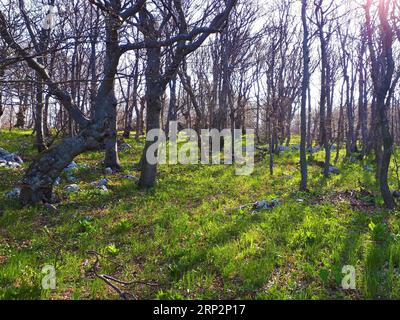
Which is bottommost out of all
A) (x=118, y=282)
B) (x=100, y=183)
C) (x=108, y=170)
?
(x=118, y=282)

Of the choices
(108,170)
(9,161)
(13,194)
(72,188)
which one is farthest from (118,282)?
(9,161)

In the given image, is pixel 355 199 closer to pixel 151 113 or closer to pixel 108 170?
pixel 151 113

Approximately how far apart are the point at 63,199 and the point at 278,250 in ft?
18.0

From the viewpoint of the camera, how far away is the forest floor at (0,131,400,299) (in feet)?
13.5

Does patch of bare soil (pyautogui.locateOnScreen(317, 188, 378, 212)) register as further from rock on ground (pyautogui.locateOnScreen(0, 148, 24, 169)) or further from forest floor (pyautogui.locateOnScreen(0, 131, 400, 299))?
rock on ground (pyautogui.locateOnScreen(0, 148, 24, 169))

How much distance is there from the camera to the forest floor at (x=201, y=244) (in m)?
4.12

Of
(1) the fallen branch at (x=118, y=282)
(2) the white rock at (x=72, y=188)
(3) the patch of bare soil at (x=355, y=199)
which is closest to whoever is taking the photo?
(1) the fallen branch at (x=118, y=282)

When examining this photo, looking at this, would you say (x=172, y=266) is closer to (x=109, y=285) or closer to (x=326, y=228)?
(x=109, y=285)

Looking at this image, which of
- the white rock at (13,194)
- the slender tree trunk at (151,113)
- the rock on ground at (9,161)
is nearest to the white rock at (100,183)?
the slender tree trunk at (151,113)

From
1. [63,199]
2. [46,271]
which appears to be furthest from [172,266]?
[63,199]

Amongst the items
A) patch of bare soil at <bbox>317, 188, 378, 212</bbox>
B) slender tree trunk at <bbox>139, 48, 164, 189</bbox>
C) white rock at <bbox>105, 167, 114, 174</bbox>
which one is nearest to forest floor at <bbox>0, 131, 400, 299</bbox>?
patch of bare soil at <bbox>317, 188, 378, 212</bbox>

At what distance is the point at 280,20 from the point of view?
57.9 ft

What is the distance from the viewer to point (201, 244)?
5.57m

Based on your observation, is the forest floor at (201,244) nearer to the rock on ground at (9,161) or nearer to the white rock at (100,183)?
the white rock at (100,183)
